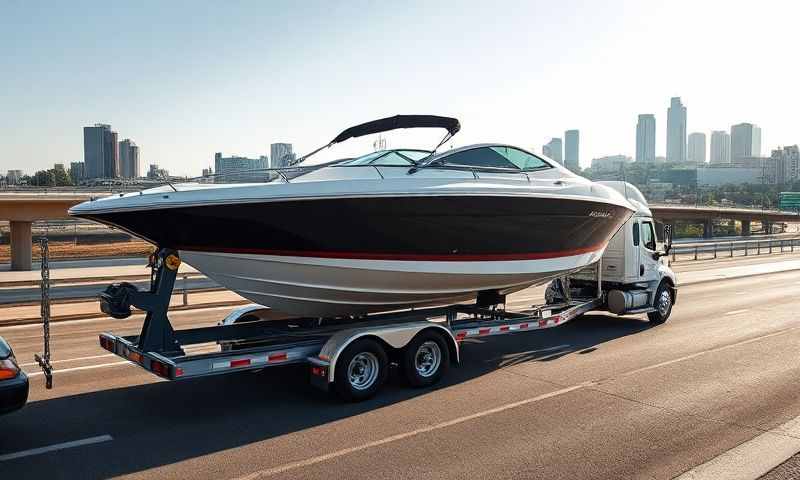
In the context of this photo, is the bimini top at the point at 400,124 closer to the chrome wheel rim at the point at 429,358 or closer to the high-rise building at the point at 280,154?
the high-rise building at the point at 280,154

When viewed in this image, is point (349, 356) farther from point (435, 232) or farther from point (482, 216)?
point (482, 216)

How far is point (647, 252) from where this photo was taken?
12.7 meters

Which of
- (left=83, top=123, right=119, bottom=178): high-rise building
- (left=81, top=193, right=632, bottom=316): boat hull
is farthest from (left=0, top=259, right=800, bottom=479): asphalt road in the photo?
(left=83, top=123, right=119, bottom=178): high-rise building

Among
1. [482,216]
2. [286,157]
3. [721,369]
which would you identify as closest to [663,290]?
[721,369]

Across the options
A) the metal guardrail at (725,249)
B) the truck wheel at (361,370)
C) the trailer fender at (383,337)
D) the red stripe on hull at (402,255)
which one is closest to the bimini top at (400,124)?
the red stripe on hull at (402,255)

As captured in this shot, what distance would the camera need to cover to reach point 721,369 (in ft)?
29.3

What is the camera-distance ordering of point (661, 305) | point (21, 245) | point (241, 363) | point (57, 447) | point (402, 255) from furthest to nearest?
point (21, 245)
point (661, 305)
point (402, 255)
point (241, 363)
point (57, 447)

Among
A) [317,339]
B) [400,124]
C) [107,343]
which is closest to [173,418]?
[107,343]

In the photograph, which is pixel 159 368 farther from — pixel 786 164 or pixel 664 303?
pixel 786 164

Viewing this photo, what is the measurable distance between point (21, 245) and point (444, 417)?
106 ft

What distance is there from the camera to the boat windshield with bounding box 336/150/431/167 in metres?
8.45

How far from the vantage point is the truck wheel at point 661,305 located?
12.7 meters

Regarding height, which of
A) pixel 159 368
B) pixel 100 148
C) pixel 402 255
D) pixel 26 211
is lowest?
pixel 159 368

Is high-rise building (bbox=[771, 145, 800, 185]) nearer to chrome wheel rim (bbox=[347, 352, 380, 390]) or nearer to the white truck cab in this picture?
the white truck cab
